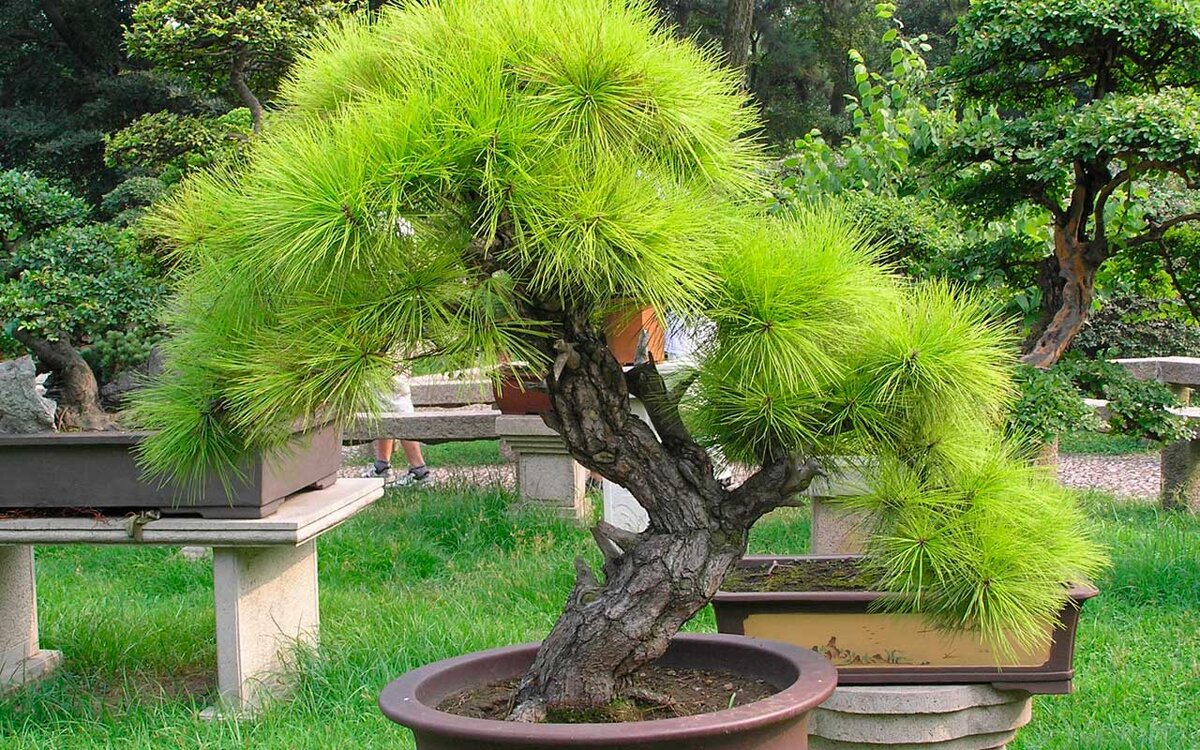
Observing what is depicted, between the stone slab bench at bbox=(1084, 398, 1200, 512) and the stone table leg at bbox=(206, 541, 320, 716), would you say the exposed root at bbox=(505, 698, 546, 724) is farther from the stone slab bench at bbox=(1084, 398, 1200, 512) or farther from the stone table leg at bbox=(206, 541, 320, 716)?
the stone slab bench at bbox=(1084, 398, 1200, 512)

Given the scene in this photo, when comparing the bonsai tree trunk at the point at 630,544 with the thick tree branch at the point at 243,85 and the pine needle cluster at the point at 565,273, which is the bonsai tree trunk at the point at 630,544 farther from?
the thick tree branch at the point at 243,85

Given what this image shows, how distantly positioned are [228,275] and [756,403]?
665 millimetres

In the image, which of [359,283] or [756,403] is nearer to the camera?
[359,283]

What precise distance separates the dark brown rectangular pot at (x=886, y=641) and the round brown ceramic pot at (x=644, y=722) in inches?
11.2

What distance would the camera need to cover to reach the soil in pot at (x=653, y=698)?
57.2 inches

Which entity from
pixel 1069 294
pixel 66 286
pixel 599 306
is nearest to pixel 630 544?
pixel 599 306

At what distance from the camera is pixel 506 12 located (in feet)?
4.36

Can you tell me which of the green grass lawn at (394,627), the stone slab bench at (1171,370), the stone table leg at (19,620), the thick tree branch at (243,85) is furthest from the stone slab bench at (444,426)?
the stone slab bench at (1171,370)

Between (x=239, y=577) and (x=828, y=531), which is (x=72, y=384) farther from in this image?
(x=828, y=531)

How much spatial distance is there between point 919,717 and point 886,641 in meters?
0.12

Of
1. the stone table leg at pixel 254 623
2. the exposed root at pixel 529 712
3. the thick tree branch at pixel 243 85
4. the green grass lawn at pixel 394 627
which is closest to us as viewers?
the exposed root at pixel 529 712

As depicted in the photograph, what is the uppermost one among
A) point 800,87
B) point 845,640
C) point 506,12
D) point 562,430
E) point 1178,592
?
point 800,87

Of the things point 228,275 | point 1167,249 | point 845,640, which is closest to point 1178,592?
point 1167,249

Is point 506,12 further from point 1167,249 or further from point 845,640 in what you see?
point 1167,249
